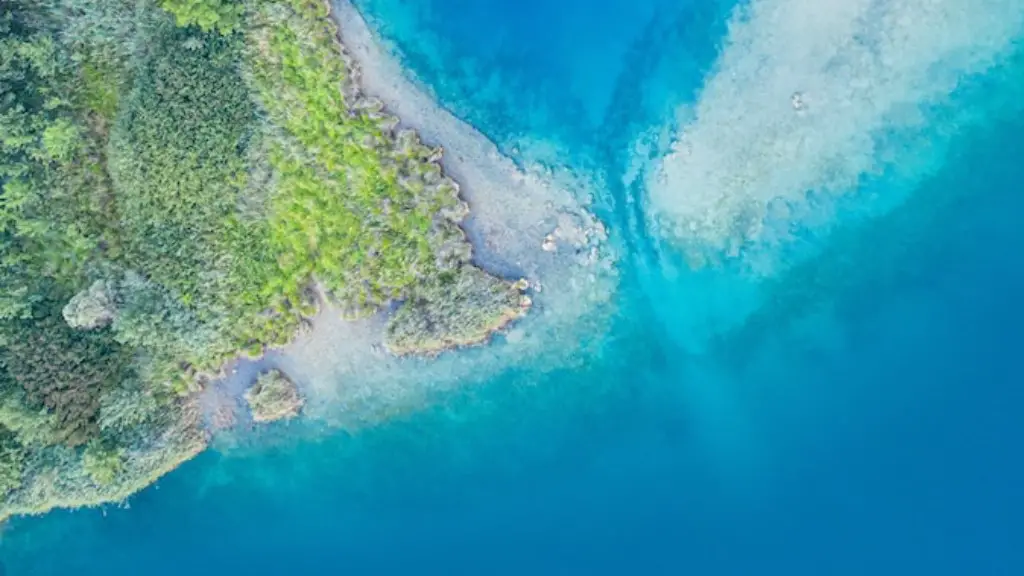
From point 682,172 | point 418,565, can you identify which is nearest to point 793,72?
point 682,172

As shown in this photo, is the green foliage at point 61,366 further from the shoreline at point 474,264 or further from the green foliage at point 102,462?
the shoreline at point 474,264

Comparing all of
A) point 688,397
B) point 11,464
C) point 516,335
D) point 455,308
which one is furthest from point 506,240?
point 11,464

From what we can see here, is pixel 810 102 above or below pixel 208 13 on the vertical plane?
above

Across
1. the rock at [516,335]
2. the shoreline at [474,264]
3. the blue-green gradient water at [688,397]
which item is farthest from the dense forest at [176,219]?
the blue-green gradient water at [688,397]

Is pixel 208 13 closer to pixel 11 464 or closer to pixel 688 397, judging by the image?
pixel 11 464

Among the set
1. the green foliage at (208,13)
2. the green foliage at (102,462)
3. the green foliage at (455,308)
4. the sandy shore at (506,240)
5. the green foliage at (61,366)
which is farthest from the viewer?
the sandy shore at (506,240)

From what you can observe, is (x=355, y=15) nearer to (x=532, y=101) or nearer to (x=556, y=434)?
(x=532, y=101)

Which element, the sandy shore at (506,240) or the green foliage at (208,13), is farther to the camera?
the sandy shore at (506,240)

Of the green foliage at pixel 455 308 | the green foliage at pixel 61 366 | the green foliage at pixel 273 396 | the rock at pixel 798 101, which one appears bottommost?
the green foliage at pixel 61 366
